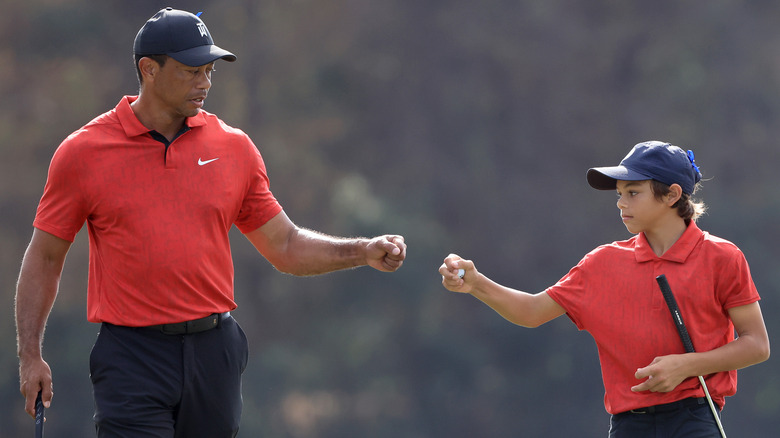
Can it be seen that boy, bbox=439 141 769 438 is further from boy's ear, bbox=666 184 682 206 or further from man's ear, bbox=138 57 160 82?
man's ear, bbox=138 57 160 82

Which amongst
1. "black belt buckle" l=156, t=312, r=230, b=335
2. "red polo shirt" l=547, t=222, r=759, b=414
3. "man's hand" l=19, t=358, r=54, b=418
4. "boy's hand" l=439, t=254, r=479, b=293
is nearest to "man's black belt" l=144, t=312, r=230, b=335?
"black belt buckle" l=156, t=312, r=230, b=335

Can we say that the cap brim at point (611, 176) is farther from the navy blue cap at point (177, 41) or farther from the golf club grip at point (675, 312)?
the navy blue cap at point (177, 41)

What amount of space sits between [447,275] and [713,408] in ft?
2.90

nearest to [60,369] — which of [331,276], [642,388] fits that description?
[331,276]

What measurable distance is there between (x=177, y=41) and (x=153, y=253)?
2.17ft

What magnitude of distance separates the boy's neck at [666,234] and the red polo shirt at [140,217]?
1340mm

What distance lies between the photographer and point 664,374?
118 inches

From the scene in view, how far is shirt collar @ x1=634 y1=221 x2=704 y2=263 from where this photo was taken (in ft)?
10.4

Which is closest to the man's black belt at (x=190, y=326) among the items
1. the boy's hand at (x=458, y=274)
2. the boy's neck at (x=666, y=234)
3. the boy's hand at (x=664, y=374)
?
the boy's hand at (x=458, y=274)

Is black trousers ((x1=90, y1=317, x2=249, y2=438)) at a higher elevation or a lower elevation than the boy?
lower

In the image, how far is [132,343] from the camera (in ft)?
9.78

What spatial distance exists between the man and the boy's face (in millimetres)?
1232

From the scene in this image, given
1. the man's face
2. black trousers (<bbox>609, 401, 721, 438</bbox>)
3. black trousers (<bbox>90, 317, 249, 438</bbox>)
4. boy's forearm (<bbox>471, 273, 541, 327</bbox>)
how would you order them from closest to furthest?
black trousers (<bbox>90, 317, 249, 438</bbox>)
black trousers (<bbox>609, 401, 721, 438</bbox>)
the man's face
boy's forearm (<bbox>471, 273, 541, 327</bbox>)

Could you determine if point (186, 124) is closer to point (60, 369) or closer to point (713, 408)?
point (713, 408)
